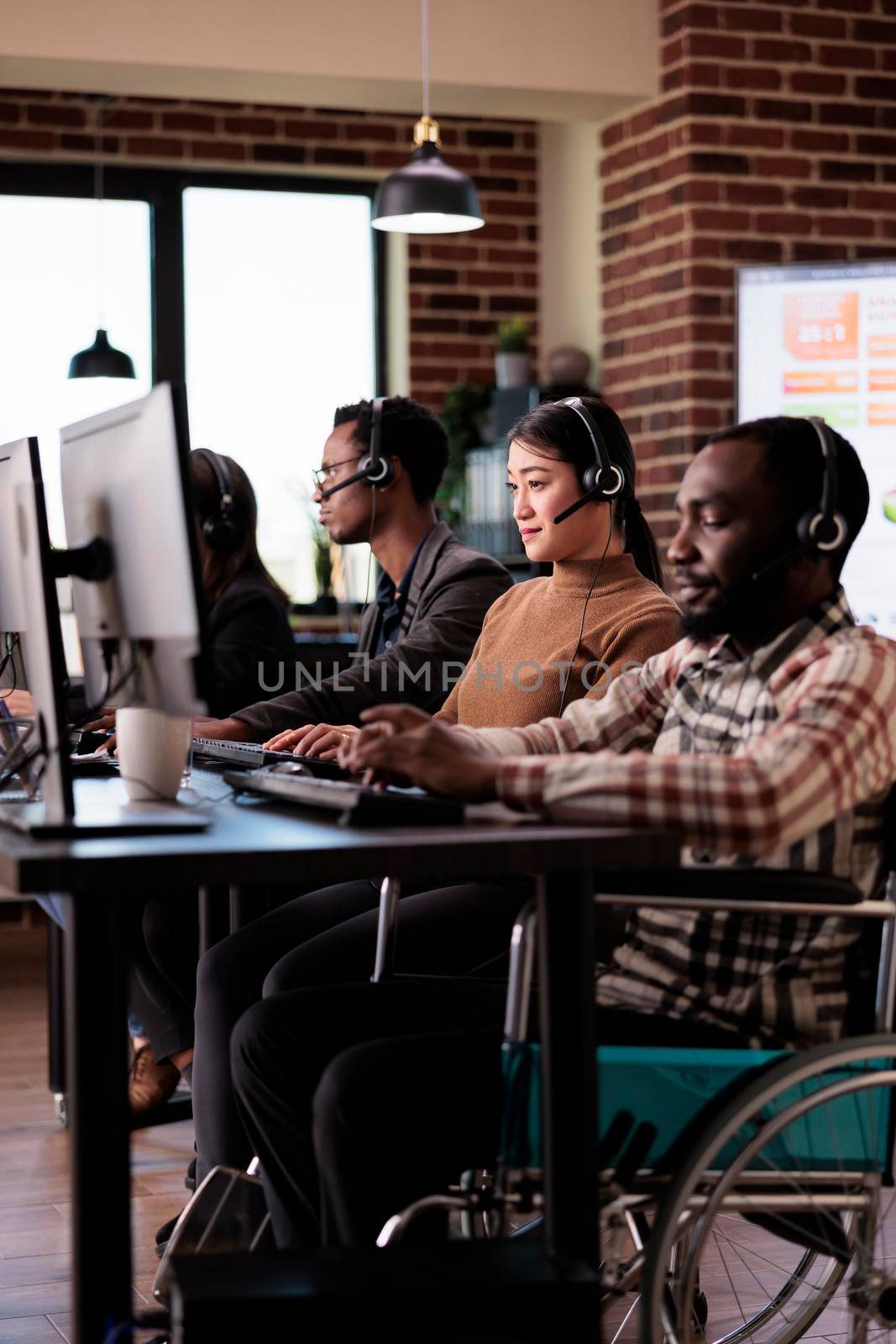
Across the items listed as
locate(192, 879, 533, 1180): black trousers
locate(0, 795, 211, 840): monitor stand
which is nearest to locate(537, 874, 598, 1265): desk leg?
locate(0, 795, 211, 840): monitor stand

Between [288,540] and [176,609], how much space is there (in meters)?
4.27

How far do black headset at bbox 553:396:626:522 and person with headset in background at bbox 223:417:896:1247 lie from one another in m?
0.59

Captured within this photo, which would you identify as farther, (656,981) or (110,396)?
(110,396)

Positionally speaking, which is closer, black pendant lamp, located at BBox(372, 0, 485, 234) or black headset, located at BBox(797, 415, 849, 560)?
black headset, located at BBox(797, 415, 849, 560)

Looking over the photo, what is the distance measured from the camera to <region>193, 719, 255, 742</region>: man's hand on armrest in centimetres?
279

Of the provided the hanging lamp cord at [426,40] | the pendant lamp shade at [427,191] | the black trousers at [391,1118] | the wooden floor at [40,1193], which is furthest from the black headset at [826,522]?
the hanging lamp cord at [426,40]

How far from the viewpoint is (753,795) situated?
1506 mm

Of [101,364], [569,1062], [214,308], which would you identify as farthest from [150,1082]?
[214,308]

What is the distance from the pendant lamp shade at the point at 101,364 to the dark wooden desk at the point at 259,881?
3893 mm

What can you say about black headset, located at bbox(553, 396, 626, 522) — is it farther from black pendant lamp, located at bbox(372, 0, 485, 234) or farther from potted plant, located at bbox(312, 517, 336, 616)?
potted plant, located at bbox(312, 517, 336, 616)

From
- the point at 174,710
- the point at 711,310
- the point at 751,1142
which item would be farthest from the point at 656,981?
the point at 711,310

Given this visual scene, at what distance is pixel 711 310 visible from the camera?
4613 mm

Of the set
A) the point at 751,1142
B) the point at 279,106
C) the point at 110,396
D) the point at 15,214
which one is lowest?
the point at 751,1142

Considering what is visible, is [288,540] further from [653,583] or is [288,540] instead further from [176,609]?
[176,609]
